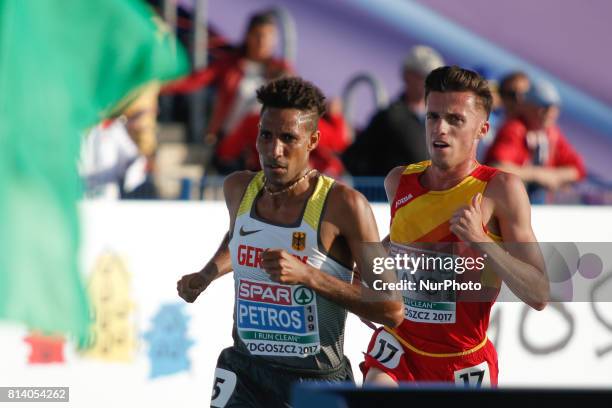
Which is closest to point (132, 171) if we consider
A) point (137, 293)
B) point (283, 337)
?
point (137, 293)

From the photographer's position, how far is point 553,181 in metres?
9.25

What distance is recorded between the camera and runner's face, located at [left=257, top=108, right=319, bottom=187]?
563 centimetres

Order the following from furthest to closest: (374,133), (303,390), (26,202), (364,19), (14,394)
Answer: (364,19), (374,133), (14,394), (26,202), (303,390)

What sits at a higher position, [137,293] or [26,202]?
[26,202]

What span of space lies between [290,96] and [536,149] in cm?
401

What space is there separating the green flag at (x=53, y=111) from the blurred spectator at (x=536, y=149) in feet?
8.69

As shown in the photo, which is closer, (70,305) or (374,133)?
(70,305)

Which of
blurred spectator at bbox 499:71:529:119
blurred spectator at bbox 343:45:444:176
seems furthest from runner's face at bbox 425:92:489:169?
blurred spectator at bbox 499:71:529:119

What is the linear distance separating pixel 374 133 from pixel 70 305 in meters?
2.47

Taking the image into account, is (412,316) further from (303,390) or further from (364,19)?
(364,19)

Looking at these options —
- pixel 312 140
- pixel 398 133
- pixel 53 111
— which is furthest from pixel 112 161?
pixel 312 140

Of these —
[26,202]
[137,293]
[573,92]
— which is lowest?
Result: [137,293]

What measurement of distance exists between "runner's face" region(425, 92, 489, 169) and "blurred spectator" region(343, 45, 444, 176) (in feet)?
9.13

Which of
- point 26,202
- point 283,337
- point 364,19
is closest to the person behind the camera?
point 283,337
